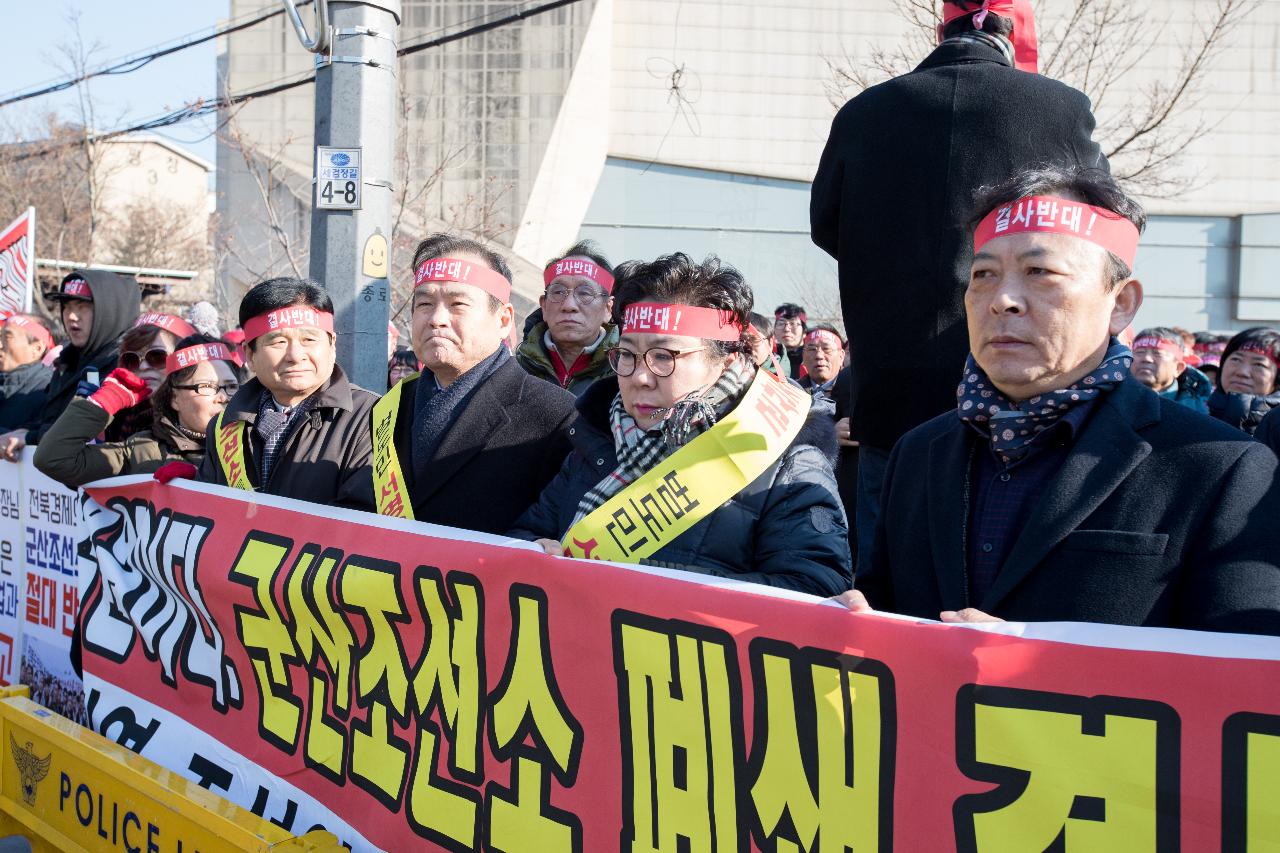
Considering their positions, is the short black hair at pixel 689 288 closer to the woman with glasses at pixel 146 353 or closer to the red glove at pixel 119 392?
the red glove at pixel 119 392

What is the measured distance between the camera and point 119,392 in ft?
16.9

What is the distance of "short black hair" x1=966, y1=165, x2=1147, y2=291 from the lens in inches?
90.2

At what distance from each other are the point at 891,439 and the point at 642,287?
857 millimetres

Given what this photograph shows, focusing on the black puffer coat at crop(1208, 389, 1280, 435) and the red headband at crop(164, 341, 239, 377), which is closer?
the red headband at crop(164, 341, 239, 377)

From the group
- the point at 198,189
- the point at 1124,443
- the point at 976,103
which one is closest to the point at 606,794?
the point at 1124,443

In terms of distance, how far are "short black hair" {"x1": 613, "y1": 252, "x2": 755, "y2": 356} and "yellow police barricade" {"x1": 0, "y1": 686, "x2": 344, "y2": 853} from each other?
1.72 m

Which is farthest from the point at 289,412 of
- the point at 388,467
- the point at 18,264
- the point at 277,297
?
the point at 18,264

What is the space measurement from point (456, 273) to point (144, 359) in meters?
2.38

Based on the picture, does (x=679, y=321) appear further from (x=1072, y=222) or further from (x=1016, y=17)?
(x=1016, y=17)

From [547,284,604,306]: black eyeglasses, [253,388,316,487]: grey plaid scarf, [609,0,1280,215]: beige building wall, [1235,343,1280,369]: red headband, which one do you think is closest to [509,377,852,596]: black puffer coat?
[253,388,316,487]: grey plaid scarf

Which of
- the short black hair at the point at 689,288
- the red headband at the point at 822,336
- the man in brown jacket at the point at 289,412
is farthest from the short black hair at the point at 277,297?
the red headband at the point at 822,336

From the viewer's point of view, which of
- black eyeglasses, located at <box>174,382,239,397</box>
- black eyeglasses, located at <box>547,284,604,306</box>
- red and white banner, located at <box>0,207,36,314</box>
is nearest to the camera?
black eyeglasses, located at <box>174,382,239,397</box>

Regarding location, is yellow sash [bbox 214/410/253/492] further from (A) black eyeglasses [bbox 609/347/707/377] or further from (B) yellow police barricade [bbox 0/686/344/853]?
(A) black eyeglasses [bbox 609/347/707/377]

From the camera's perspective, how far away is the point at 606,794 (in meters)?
2.57
